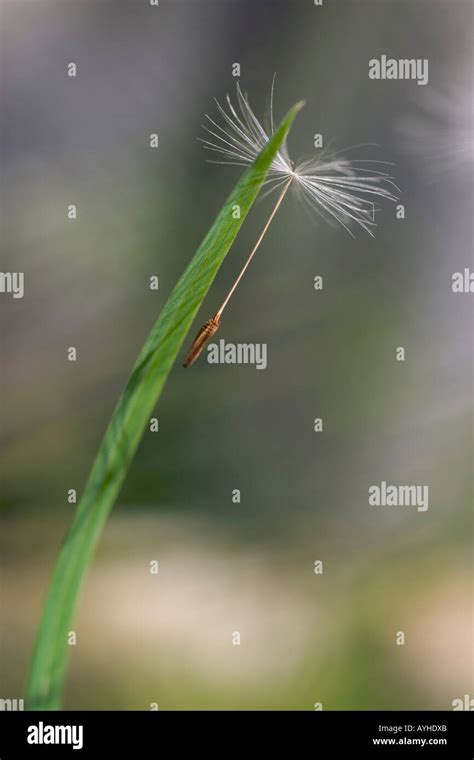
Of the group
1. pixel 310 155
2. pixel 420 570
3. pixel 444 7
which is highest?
pixel 444 7

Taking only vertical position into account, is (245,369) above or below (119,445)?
above

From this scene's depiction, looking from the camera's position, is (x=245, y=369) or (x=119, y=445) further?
(x=245, y=369)

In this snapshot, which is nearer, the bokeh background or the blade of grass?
the blade of grass

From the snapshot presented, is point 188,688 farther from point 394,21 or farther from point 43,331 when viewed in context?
point 394,21

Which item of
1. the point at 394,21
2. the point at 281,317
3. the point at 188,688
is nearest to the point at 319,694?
the point at 188,688
